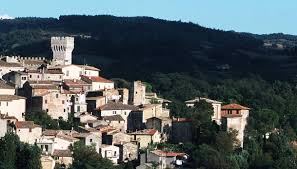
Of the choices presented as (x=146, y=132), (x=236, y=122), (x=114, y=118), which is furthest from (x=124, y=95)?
(x=236, y=122)

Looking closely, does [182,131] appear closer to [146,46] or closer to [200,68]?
[200,68]

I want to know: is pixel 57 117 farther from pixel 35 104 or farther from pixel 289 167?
pixel 289 167

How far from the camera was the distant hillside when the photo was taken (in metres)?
107

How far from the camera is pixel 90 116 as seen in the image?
59125 mm

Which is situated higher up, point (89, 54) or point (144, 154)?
point (89, 54)

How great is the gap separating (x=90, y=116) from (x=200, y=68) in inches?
2028

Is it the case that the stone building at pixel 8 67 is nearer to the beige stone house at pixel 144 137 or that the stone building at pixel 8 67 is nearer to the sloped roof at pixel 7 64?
the sloped roof at pixel 7 64

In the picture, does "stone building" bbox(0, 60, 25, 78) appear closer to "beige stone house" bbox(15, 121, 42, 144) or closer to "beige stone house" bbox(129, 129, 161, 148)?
"beige stone house" bbox(15, 121, 42, 144)

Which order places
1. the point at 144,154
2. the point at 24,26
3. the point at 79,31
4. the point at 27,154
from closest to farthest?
the point at 27,154
the point at 144,154
the point at 79,31
the point at 24,26

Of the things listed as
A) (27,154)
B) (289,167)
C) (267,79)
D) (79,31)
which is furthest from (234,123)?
(79,31)

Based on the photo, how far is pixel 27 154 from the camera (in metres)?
50.7

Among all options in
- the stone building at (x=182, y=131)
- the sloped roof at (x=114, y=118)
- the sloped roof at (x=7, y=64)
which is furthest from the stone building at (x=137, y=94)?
the sloped roof at (x=7, y=64)

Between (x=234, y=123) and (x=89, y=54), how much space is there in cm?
5035

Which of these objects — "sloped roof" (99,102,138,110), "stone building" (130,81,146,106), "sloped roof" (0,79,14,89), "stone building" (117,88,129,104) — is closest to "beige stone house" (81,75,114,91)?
"stone building" (117,88,129,104)
